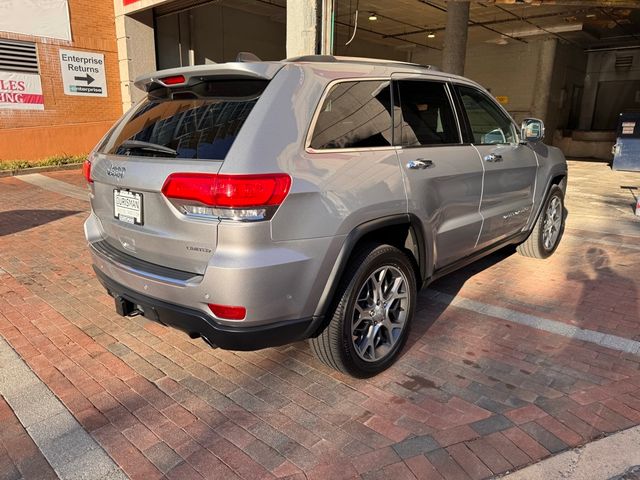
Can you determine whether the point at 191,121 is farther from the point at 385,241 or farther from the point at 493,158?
the point at 493,158

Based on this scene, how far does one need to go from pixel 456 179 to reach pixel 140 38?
42.6 feet

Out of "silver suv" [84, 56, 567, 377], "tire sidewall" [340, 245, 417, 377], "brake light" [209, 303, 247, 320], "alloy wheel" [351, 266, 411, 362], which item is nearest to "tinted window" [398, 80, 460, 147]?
"silver suv" [84, 56, 567, 377]

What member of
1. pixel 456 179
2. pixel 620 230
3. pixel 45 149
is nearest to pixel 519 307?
pixel 456 179

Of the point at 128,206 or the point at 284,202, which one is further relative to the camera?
the point at 128,206

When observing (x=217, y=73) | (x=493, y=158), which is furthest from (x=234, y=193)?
(x=493, y=158)

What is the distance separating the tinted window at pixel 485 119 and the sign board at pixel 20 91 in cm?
1206

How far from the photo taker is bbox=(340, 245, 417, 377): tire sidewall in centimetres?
276

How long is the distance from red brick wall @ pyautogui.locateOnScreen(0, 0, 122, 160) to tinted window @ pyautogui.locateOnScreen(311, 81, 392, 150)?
1226 cm

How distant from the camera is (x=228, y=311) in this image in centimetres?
238

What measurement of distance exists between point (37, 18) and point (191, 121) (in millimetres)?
12372

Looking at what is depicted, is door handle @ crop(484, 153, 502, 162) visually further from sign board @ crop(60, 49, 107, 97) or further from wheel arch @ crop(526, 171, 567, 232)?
sign board @ crop(60, 49, 107, 97)

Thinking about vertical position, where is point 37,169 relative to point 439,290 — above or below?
above

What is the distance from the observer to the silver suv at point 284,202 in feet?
7.70

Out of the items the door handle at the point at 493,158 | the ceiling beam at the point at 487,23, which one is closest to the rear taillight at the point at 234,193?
the door handle at the point at 493,158
